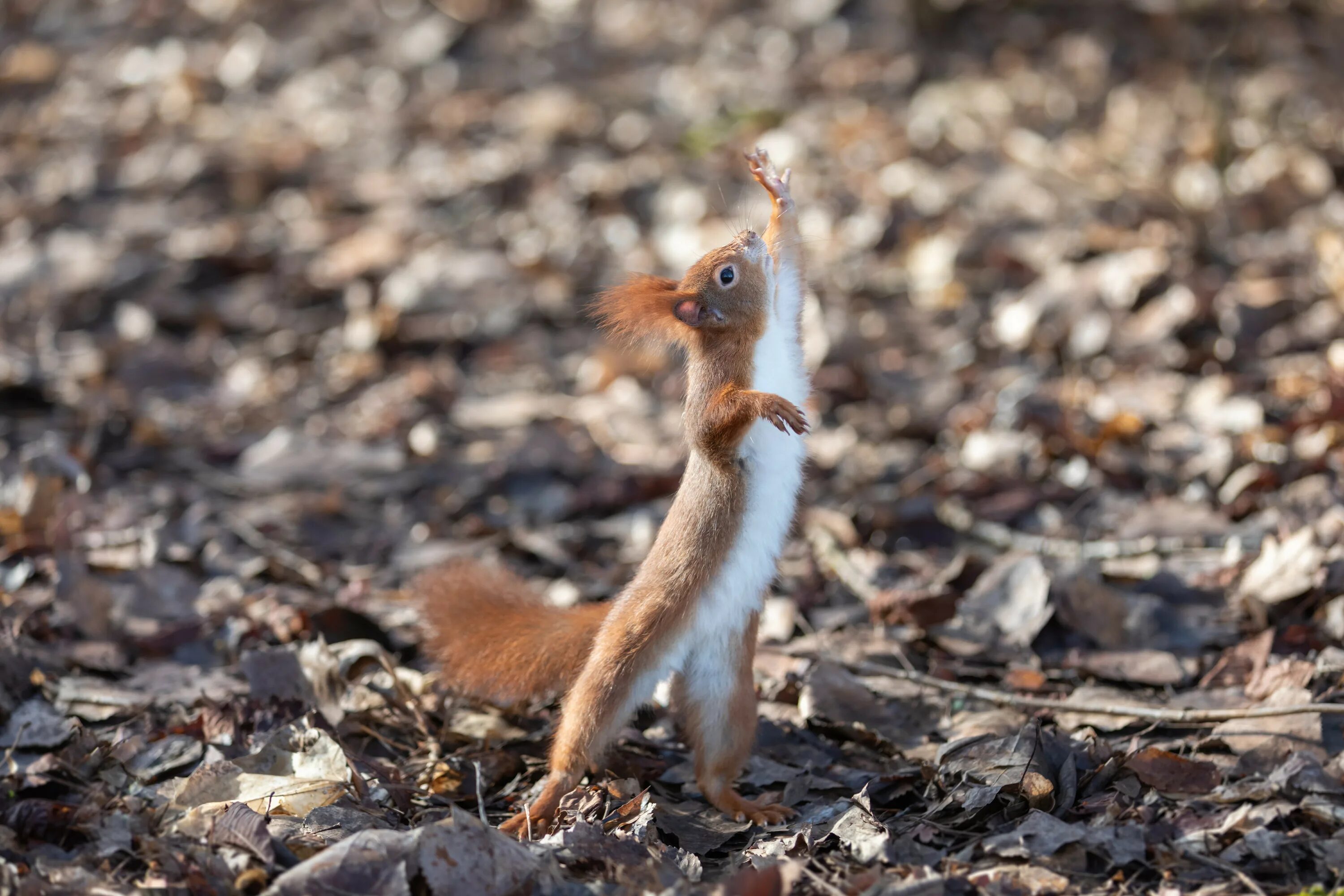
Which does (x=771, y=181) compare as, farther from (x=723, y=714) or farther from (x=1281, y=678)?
(x=1281, y=678)

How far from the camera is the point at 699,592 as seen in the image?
Result: 9.43 ft

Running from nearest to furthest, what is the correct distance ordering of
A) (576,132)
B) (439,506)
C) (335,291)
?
(439,506) < (335,291) < (576,132)

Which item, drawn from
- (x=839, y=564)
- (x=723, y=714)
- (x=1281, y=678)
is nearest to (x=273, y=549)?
(x=839, y=564)

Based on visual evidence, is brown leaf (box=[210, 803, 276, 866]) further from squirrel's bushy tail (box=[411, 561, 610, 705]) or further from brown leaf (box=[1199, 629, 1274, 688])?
Answer: brown leaf (box=[1199, 629, 1274, 688])

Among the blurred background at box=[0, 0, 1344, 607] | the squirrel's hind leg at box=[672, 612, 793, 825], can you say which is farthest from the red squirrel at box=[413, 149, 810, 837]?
the blurred background at box=[0, 0, 1344, 607]

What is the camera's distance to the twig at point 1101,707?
2906 millimetres

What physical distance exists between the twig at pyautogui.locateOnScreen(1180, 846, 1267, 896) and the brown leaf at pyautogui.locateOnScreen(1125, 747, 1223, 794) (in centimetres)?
26

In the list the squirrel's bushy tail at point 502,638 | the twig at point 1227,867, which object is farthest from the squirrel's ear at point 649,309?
the twig at point 1227,867

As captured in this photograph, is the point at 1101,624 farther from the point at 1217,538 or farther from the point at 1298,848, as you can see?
the point at 1298,848

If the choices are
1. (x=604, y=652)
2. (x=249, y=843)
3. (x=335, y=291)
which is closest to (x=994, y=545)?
(x=604, y=652)

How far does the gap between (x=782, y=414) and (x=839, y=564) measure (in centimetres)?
153

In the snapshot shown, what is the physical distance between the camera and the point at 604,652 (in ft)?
9.45

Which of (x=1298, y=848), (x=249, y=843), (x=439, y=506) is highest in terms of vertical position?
(x=1298, y=848)

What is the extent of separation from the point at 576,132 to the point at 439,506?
4.14 meters
